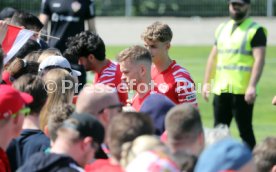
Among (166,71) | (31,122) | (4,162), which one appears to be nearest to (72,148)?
(4,162)

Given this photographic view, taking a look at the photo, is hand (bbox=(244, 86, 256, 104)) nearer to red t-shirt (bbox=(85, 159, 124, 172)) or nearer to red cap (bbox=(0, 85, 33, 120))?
red cap (bbox=(0, 85, 33, 120))

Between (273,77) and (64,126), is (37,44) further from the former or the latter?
(273,77)

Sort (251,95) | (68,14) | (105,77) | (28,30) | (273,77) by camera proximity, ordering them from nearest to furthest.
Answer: (105,77), (28,30), (251,95), (68,14), (273,77)

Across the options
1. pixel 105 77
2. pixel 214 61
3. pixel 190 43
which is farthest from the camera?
pixel 190 43

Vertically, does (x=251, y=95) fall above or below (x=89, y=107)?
below

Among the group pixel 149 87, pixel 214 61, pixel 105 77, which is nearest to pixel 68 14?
pixel 214 61

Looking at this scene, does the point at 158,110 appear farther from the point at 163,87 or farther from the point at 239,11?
the point at 239,11

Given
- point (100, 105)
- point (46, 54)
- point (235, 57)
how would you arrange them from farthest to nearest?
point (235, 57)
point (46, 54)
point (100, 105)

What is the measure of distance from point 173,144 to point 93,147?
551mm

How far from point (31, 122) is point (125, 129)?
5.64 ft

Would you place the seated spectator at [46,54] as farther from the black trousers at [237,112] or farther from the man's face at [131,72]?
the black trousers at [237,112]

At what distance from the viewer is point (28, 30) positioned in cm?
1151

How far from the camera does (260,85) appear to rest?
20922mm

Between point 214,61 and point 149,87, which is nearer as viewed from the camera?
point 149,87
